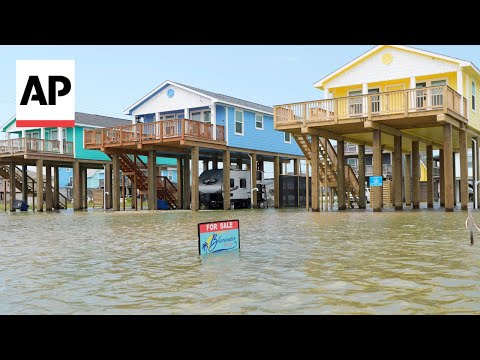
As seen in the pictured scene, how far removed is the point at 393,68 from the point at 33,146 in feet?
81.8

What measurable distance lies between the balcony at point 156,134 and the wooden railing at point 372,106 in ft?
21.0

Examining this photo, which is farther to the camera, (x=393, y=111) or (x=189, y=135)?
(x=189, y=135)

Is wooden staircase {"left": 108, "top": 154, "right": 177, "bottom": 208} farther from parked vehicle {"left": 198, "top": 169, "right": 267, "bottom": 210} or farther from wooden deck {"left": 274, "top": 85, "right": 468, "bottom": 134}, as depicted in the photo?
wooden deck {"left": 274, "top": 85, "right": 468, "bottom": 134}

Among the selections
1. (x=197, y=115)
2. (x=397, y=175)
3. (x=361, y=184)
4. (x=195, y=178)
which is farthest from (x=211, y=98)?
(x=397, y=175)

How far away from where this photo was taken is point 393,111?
2453cm

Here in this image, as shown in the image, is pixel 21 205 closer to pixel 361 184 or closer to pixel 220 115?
pixel 220 115

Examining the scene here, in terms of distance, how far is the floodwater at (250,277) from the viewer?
19.6 ft

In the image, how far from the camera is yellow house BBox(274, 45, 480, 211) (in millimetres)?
24516

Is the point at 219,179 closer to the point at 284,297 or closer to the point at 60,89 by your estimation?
the point at 60,89

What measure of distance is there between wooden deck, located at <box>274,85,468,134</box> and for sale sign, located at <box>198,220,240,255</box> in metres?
15.3

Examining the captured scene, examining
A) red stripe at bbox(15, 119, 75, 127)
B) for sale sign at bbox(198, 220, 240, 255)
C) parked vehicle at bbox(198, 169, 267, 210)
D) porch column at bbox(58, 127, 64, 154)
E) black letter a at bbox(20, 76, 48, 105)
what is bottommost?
for sale sign at bbox(198, 220, 240, 255)

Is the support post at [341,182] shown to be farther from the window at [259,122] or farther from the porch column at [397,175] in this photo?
the window at [259,122]

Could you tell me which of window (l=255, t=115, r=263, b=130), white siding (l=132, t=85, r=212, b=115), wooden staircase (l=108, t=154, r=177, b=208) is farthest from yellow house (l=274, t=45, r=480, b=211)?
wooden staircase (l=108, t=154, r=177, b=208)
